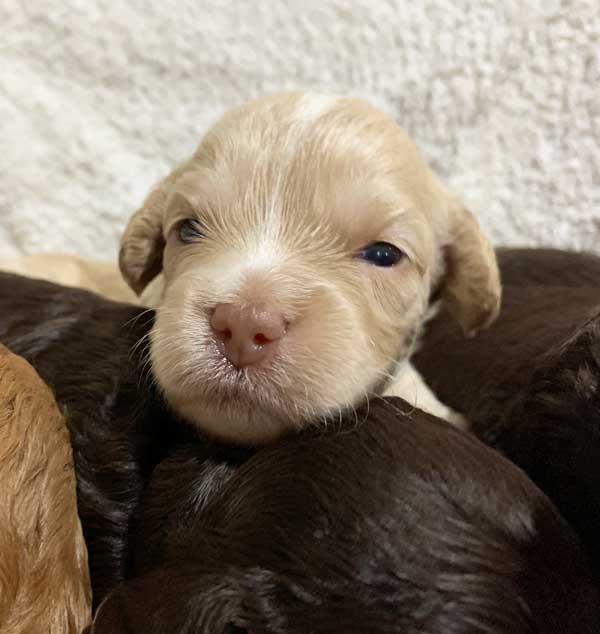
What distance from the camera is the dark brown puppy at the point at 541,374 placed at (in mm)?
1059

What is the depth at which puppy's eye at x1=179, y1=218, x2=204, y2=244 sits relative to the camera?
1332 mm

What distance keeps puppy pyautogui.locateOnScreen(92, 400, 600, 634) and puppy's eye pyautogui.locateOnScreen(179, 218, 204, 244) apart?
469mm

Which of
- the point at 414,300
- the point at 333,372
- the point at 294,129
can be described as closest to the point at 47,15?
the point at 294,129

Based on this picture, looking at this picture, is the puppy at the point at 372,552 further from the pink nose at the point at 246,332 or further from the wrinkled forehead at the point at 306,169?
the wrinkled forehead at the point at 306,169

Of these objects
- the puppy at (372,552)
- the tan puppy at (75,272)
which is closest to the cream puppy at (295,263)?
the puppy at (372,552)

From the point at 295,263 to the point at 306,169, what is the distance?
17cm

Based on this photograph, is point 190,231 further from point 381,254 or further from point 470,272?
point 470,272

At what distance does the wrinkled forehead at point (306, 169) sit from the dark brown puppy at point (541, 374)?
0.36 meters

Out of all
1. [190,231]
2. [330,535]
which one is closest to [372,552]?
[330,535]

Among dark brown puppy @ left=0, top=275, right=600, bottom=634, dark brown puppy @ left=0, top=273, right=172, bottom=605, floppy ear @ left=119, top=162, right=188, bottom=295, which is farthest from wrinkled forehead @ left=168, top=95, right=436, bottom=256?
dark brown puppy @ left=0, top=275, right=600, bottom=634

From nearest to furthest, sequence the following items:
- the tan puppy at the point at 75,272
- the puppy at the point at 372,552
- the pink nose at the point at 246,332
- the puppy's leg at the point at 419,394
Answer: the puppy at the point at 372,552, the pink nose at the point at 246,332, the puppy's leg at the point at 419,394, the tan puppy at the point at 75,272

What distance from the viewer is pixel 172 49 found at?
2.48 metres

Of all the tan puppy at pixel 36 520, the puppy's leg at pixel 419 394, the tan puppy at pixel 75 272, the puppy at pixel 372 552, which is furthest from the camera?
the tan puppy at pixel 75 272

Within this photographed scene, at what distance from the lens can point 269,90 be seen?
2.48 meters
